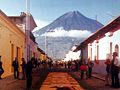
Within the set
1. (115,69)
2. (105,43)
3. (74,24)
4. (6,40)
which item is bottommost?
(115,69)

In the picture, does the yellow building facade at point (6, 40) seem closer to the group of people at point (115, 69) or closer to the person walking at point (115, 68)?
the group of people at point (115, 69)

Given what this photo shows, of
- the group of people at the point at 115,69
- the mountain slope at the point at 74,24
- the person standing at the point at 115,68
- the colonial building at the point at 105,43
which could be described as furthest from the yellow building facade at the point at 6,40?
the mountain slope at the point at 74,24

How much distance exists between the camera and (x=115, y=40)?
97.1 ft

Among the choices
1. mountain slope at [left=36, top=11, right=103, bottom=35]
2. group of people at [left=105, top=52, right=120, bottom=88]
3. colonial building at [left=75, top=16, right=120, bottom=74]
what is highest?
mountain slope at [left=36, top=11, right=103, bottom=35]

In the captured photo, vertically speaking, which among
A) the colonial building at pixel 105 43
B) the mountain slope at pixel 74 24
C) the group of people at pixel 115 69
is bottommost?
the group of people at pixel 115 69

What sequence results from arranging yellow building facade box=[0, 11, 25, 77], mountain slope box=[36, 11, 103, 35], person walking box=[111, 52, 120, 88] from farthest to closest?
mountain slope box=[36, 11, 103, 35] < yellow building facade box=[0, 11, 25, 77] < person walking box=[111, 52, 120, 88]

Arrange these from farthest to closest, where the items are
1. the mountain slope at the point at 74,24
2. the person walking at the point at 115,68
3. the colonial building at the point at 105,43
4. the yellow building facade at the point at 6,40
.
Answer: the mountain slope at the point at 74,24, the yellow building facade at the point at 6,40, the colonial building at the point at 105,43, the person walking at the point at 115,68

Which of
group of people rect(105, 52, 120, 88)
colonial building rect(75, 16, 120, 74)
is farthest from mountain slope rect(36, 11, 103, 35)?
group of people rect(105, 52, 120, 88)

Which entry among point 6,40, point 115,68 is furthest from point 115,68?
point 6,40

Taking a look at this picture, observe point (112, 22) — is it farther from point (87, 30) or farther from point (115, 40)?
point (87, 30)

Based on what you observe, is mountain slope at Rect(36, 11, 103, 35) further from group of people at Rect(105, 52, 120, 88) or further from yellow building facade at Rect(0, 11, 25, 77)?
group of people at Rect(105, 52, 120, 88)

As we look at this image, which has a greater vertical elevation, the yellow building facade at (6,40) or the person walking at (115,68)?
the yellow building facade at (6,40)

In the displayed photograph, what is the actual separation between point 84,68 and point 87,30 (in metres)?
112

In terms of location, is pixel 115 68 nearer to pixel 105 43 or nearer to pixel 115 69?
pixel 115 69
